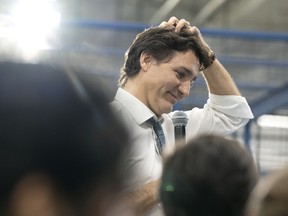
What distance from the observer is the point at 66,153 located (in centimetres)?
67

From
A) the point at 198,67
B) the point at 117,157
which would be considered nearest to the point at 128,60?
the point at 198,67

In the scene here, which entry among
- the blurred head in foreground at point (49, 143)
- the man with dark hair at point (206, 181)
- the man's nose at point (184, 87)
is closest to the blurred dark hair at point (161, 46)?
the man's nose at point (184, 87)

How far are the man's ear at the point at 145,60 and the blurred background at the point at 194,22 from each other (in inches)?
4.9

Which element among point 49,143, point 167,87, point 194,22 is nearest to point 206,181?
point 49,143

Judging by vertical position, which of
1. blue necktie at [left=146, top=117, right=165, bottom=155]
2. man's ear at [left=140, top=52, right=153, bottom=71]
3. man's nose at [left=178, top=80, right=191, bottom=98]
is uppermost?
man's ear at [left=140, top=52, right=153, bottom=71]

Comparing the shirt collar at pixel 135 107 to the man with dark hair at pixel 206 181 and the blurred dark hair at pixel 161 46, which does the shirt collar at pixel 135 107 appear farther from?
the man with dark hair at pixel 206 181

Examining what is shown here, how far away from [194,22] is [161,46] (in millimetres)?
9592

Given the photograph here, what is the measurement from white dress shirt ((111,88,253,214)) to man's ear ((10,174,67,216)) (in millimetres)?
1184

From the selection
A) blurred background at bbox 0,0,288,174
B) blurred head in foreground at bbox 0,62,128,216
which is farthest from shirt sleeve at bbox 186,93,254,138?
blurred head in foreground at bbox 0,62,128,216

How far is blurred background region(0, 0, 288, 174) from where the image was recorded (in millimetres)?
4109

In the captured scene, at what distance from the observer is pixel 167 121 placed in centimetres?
234

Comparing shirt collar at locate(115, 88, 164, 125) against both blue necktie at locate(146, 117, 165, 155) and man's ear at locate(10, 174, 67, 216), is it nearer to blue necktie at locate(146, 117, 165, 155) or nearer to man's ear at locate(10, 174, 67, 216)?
blue necktie at locate(146, 117, 165, 155)

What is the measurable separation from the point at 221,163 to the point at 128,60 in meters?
1.40

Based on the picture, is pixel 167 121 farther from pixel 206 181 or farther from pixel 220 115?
pixel 206 181
